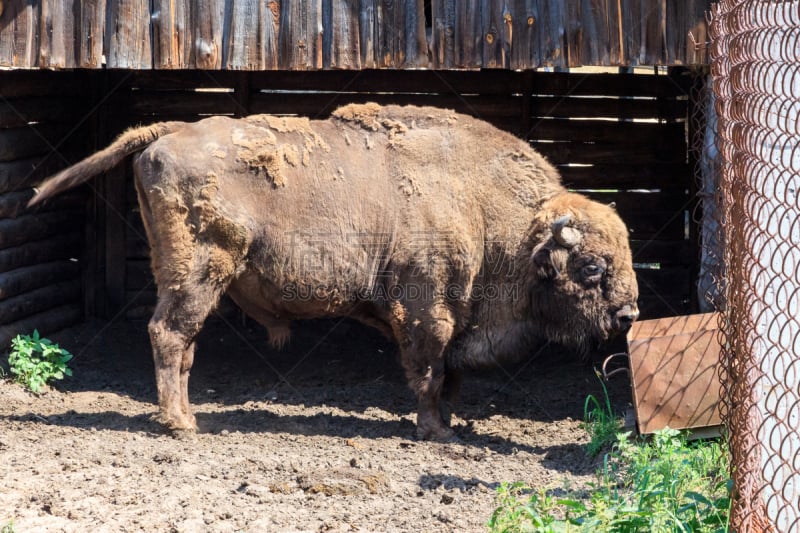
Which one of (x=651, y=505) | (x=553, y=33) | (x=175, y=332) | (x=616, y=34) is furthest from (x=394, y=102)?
(x=651, y=505)

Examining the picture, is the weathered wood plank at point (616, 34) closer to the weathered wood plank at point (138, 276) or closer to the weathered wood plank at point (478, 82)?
the weathered wood plank at point (478, 82)

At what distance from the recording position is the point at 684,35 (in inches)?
255

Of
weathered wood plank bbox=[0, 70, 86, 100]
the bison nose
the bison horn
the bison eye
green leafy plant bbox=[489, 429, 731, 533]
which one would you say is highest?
weathered wood plank bbox=[0, 70, 86, 100]

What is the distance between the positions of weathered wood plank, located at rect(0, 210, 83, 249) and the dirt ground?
3.00ft

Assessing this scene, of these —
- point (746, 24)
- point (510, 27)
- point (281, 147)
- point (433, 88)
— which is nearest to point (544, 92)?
point (433, 88)

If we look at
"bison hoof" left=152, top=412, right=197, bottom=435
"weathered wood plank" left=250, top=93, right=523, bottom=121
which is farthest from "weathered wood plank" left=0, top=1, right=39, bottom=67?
"bison hoof" left=152, top=412, right=197, bottom=435

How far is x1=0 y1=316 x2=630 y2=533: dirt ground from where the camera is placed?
478 cm

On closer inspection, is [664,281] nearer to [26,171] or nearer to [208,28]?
[208,28]

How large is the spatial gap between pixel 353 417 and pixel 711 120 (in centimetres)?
325

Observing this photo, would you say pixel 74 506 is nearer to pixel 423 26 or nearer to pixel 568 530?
pixel 568 530

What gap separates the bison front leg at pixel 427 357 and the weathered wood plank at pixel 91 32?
9.18 ft

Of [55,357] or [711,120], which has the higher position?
[711,120]

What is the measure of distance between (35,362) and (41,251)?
1.36 metres

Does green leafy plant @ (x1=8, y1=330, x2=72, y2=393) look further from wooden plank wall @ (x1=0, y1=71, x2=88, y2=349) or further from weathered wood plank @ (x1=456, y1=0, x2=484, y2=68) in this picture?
weathered wood plank @ (x1=456, y1=0, x2=484, y2=68)
